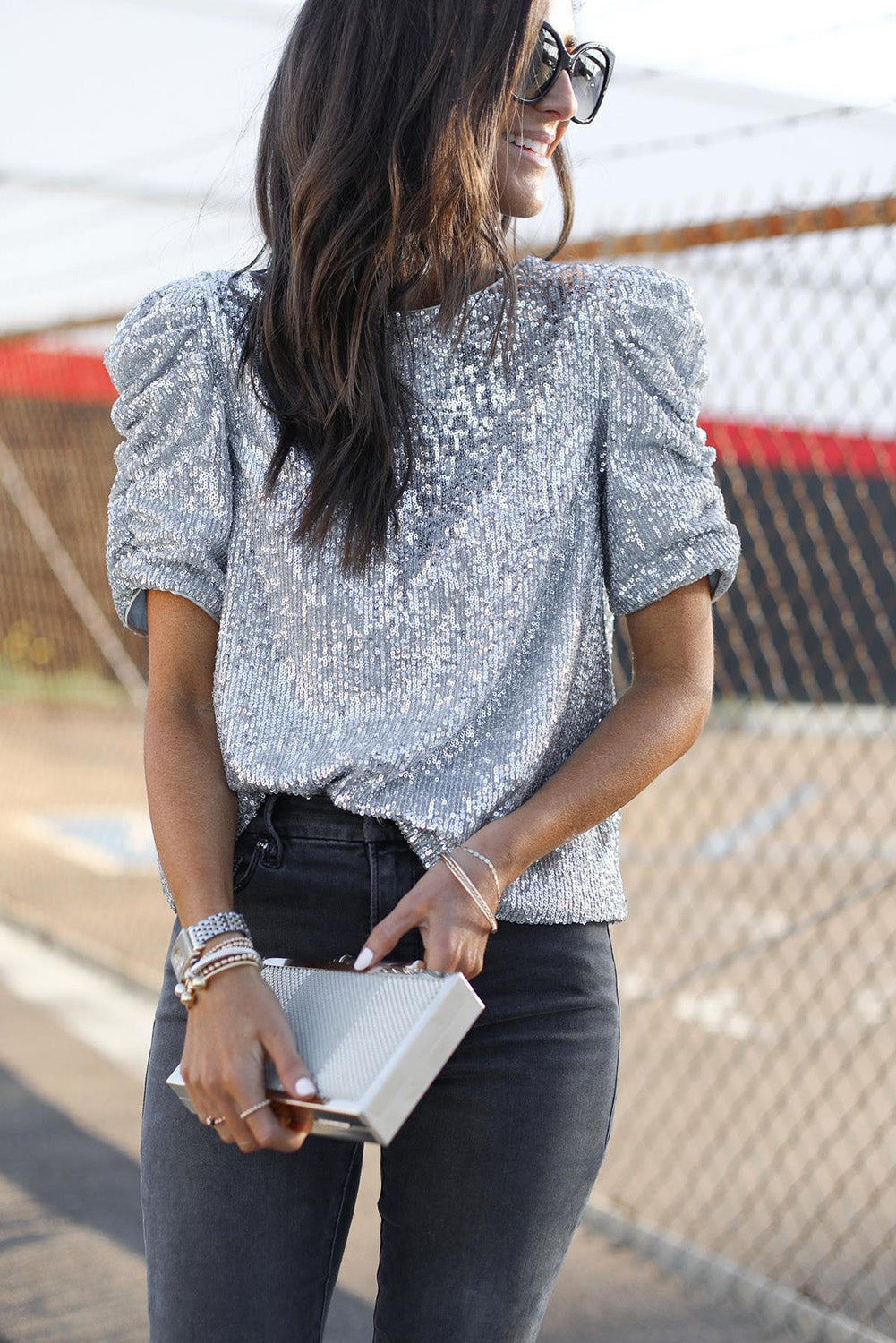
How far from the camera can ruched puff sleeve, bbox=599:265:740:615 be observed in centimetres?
123

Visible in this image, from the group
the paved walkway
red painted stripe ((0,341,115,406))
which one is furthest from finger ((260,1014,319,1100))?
red painted stripe ((0,341,115,406))

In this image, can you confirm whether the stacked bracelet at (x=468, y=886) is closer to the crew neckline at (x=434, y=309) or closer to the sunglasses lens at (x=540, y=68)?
the crew neckline at (x=434, y=309)

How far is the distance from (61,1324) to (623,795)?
1997 mm

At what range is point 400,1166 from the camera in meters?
1.21

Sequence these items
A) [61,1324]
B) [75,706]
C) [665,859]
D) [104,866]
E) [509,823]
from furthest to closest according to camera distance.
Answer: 1. [75,706]
2. [665,859]
3. [104,866]
4. [61,1324]
5. [509,823]

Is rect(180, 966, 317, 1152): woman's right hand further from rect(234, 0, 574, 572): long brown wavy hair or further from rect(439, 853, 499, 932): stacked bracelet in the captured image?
rect(234, 0, 574, 572): long brown wavy hair

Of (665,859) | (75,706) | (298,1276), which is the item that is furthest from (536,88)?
(75,706)

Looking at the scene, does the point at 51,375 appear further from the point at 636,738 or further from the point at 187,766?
the point at 636,738

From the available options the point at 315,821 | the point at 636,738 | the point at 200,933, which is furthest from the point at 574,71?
the point at 200,933

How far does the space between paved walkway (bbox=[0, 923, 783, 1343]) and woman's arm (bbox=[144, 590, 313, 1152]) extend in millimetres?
1762

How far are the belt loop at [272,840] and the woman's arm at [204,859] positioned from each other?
30 millimetres

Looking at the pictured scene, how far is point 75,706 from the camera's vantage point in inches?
464

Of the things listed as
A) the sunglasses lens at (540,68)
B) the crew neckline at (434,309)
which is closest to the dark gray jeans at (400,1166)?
the crew neckline at (434,309)

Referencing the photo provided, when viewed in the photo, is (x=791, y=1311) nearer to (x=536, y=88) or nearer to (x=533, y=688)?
(x=533, y=688)
